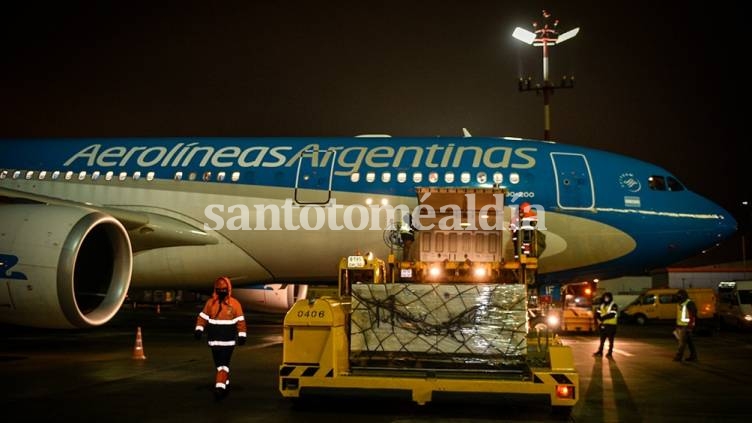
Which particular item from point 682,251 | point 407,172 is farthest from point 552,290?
point 407,172

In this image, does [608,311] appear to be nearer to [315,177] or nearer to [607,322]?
[607,322]

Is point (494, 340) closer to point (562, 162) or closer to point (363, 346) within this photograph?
point (363, 346)

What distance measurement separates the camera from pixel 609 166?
45.8 ft

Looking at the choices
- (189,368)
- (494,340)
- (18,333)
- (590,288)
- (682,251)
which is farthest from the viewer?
(590,288)

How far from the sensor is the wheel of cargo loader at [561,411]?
754 centimetres

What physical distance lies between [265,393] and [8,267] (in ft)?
12.2

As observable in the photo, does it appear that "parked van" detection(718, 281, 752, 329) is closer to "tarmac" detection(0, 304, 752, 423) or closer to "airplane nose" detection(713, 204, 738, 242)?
"tarmac" detection(0, 304, 752, 423)

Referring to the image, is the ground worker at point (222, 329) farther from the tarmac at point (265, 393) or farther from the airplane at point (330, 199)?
the airplane at point (330, 199)

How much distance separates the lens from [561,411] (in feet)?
25.0

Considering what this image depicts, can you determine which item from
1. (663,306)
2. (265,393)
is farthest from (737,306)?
(265,393)

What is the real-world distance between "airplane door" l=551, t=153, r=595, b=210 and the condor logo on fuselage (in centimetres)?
866

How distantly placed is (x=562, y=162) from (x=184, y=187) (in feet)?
23.3

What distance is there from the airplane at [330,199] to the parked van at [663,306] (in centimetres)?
1890

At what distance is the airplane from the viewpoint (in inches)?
527
